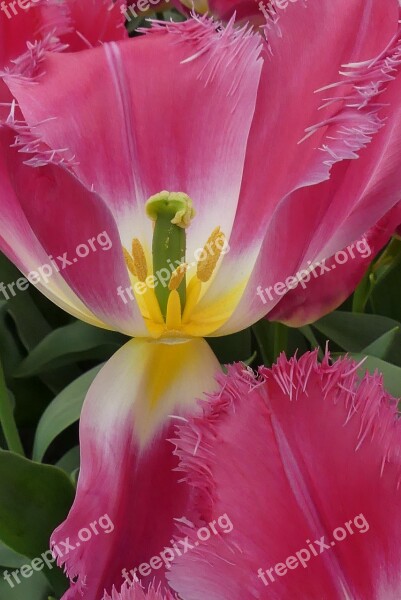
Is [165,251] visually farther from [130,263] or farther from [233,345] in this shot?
[233,345]

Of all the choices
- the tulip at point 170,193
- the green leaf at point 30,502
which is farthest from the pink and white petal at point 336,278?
the green leaf at point 30,502

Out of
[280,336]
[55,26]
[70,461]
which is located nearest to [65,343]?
[70,461]

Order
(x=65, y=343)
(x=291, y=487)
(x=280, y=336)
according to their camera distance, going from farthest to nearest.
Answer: (x=65, y=343), (x=280, y=336), (x=291, y=487)

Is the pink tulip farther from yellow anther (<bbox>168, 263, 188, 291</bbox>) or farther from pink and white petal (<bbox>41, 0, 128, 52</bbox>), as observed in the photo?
pink and white petal (<bbox>41, 0, 128, 52</bbox>)

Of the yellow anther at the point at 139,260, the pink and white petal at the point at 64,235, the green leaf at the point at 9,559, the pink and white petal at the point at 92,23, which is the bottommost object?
the green leaf at the point at 9,559

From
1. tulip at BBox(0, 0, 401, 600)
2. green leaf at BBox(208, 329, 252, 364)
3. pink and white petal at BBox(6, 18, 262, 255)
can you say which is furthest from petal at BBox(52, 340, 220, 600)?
green leaf at BBox(208, 329, 252, 364)

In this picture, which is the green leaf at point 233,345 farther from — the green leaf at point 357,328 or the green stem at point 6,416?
the green stem at point 6,416
